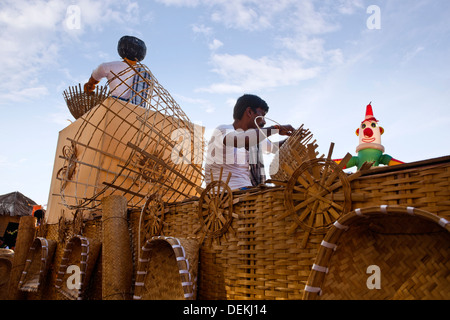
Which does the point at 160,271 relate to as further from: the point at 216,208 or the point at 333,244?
the point at 333,244

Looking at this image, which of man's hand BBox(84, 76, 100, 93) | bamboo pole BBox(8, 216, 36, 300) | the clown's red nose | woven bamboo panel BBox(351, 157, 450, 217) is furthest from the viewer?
man's hand BBox(84, 76, 100, 93)

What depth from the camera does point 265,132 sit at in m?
1.88

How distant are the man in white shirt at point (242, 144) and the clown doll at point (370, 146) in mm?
1995

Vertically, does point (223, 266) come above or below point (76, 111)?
below

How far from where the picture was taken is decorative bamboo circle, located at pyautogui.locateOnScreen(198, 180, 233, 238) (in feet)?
5.22

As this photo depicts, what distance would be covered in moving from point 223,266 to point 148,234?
31.9 inches

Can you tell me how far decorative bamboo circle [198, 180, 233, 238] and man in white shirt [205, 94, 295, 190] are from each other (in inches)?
9.0

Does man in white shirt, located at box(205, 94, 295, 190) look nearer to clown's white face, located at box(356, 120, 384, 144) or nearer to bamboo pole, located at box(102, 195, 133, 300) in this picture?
bamboo pole, located at box(102, 195, 133, 300)

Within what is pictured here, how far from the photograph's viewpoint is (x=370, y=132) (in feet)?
13.3

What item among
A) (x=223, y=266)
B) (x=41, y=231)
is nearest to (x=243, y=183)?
(x=223, y=266)

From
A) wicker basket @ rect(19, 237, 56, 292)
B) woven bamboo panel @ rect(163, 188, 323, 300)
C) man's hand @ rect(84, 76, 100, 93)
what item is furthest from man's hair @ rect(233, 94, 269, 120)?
man's hand @ rect(84, 76, 100, 93)

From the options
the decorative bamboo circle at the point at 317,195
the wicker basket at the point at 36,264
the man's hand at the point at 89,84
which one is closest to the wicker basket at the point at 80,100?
the man's hand at the point at 89,84

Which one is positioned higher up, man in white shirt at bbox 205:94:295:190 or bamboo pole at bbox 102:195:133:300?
man in white shirt at bbox 205:94:295:190
